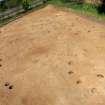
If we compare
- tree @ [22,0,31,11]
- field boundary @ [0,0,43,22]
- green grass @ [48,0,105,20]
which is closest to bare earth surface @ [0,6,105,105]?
green grass @ [48,0,105,20]

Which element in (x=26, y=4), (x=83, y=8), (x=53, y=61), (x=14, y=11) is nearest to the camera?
(x=53, y=61)

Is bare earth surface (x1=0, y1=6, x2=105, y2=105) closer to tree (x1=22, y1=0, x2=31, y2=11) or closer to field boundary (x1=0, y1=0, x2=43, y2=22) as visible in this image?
field boundary (x1=0, y1=0, x2=43, y2=22)

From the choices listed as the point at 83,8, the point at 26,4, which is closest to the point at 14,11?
the point at 26,4

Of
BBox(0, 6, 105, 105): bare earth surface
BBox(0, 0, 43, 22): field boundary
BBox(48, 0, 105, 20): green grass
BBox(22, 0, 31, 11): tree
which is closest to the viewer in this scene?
BBox(0, 6, 105, 105): bare earth surface

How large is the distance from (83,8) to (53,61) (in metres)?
5.75

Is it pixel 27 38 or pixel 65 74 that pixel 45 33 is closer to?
pixel 27 38

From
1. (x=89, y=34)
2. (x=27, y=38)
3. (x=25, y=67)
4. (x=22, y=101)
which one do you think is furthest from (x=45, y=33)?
(x=22, y=101)

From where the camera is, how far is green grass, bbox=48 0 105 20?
16559 mm

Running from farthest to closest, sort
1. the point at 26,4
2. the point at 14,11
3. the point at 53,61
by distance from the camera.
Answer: the point at 26,4, the point at 14,11, the point at 53,61

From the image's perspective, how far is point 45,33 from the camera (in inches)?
613

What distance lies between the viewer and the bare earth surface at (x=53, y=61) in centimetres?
1084

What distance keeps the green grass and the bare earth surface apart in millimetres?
597

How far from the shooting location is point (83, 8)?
1755cm

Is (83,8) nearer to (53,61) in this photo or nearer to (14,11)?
(14,11)
